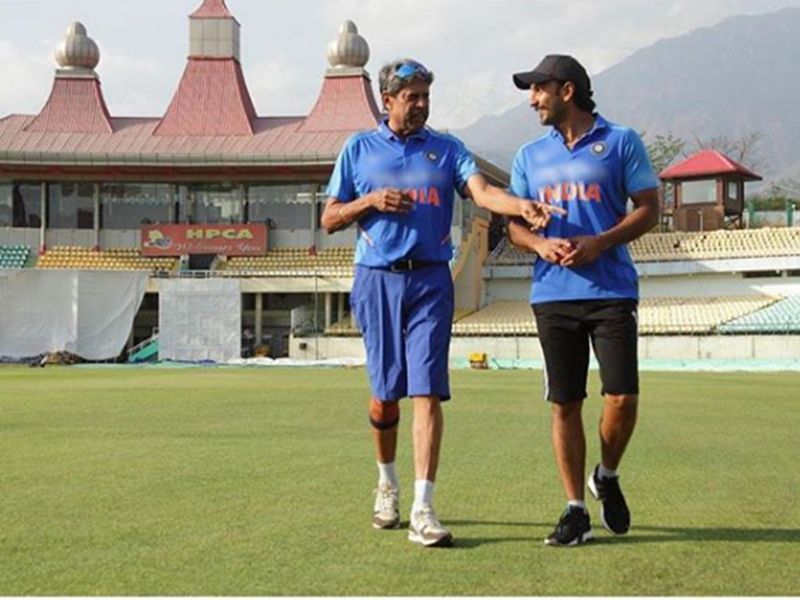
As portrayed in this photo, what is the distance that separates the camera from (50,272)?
114 ft

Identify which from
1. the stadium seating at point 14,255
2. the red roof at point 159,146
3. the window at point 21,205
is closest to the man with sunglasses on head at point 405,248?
the red roof at point 159,146

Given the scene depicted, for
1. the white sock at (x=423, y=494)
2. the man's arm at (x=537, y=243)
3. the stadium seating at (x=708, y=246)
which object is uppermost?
the stadium seating at (x=708, y=246)

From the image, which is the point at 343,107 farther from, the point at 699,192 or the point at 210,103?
the point at 699,192

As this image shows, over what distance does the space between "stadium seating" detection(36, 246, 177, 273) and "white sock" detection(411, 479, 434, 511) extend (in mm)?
37502

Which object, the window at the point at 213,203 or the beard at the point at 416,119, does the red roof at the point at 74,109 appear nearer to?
the window at the point at 213,203

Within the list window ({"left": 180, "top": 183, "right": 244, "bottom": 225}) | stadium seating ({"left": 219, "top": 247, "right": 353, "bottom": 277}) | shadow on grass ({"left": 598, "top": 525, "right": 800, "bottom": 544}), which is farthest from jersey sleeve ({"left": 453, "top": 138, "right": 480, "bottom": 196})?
window ({"left": 180, "top": 183, "right": 244, "bottom": 225})

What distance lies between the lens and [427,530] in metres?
A: 4.65

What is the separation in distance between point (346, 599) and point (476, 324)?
33.7 m

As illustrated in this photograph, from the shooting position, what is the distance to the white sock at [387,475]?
5.36 meters

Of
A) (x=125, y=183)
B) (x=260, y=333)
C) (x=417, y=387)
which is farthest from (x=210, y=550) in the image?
(x=125, y=183)

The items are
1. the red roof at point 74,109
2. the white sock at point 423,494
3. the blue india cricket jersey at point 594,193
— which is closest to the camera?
the white sock at point 423,494

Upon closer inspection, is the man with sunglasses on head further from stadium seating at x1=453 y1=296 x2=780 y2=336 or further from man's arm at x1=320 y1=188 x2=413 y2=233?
stadium seating at x1=453 y1=296 x2=780 y2=336

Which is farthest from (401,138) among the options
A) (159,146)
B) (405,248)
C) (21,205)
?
(21,205)

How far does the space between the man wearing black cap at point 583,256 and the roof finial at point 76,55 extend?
4507cm
